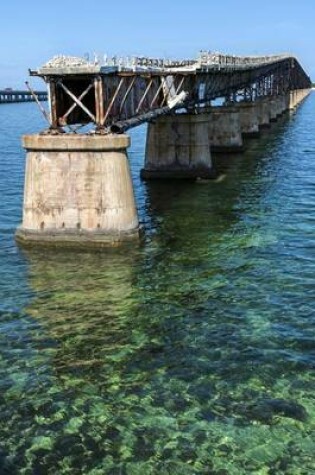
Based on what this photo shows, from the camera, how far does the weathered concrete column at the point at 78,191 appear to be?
26.7 m

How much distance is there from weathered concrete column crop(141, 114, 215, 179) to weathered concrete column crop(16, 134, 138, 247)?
19.8 meters

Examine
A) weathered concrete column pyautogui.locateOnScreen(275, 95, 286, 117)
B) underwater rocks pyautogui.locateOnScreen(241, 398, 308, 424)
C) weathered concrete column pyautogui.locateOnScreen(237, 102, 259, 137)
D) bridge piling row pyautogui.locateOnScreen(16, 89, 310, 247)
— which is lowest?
underwater rocks pyautogui.locateOnScreen(241, 398, 308, 424)

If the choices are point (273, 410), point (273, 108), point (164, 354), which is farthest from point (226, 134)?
point (273, 410)

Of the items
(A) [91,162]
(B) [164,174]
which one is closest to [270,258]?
(A) [91,162]

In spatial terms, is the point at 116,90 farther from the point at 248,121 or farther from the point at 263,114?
the point at 263,114

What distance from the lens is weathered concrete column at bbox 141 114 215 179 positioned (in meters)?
46.7

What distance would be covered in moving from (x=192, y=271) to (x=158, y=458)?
494 inches

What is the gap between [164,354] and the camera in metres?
17.1

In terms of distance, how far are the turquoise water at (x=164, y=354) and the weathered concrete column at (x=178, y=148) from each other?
1540 cm

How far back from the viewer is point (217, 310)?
20.2 meters

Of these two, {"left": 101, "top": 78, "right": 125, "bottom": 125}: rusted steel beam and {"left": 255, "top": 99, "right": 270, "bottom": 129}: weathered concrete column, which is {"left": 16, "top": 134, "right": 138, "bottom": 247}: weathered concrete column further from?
{"left": 255, "top": 99, "right": 270, "bottom": 129}: weathered concrete column

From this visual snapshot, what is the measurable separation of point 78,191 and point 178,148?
21.2m

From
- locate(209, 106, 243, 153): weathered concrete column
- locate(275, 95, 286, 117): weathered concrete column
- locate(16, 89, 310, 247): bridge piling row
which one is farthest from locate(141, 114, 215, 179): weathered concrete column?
locate(275, 95, 286, 117): weathered concrete column

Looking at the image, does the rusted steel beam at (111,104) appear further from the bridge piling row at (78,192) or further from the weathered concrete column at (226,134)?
the weathered concrete column at (226,134)
